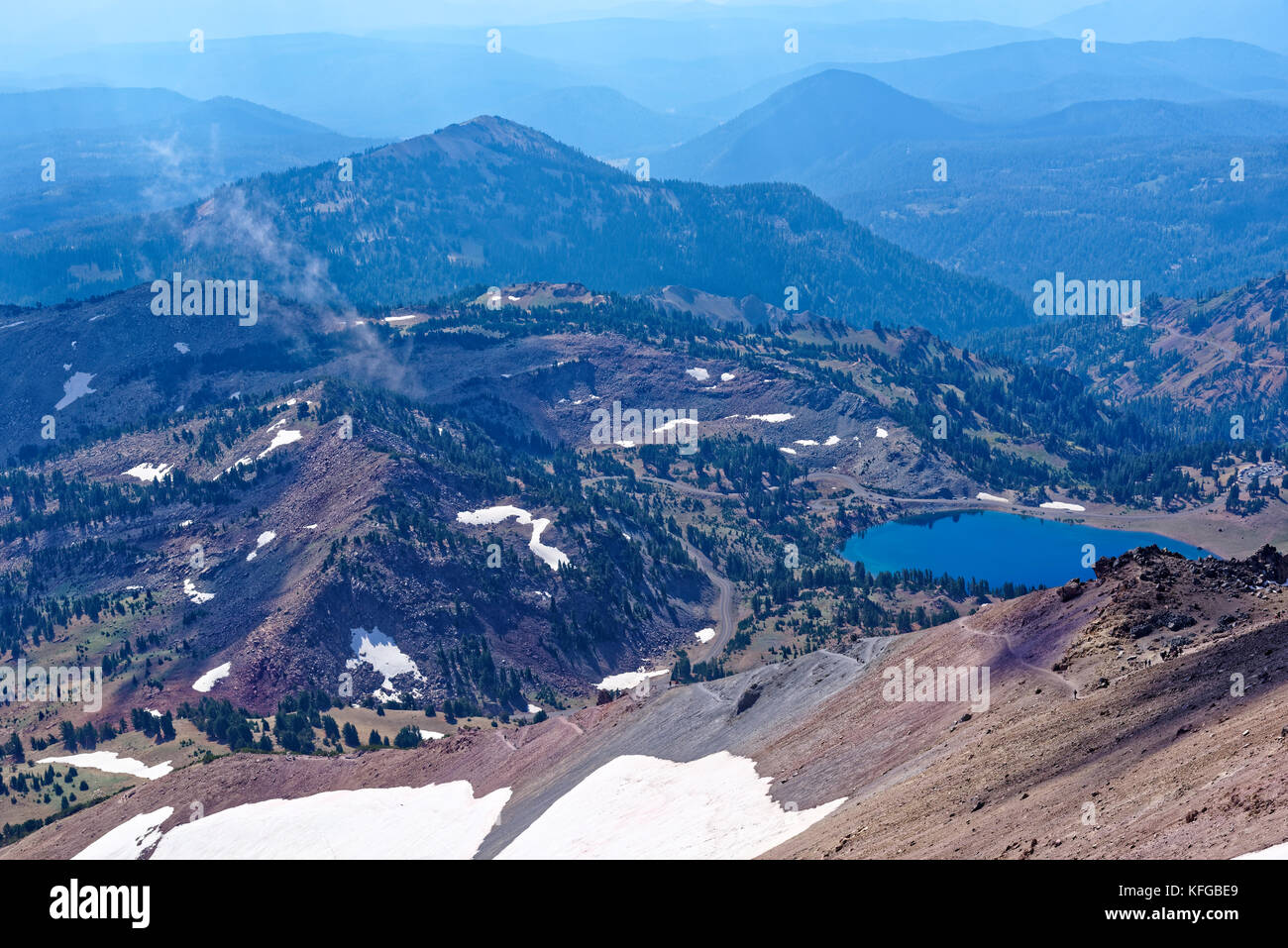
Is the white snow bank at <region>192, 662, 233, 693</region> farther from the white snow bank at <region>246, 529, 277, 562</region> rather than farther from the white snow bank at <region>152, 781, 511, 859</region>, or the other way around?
the white snow bank at <region>152, 781, 511, 859</region>

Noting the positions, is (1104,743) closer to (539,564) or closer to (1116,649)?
(1116,649)

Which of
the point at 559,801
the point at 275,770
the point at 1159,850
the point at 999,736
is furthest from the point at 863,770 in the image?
the point at 275,770

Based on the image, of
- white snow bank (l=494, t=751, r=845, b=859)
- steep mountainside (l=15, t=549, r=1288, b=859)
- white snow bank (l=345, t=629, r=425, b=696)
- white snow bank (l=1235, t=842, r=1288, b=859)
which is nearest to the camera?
white snow bank (l=1235, t=842, r=1288, b=859)

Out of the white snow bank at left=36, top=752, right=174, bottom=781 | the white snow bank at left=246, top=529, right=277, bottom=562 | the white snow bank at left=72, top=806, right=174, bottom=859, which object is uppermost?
the white snow bank at left=246, top=529, right=277, bottom=562

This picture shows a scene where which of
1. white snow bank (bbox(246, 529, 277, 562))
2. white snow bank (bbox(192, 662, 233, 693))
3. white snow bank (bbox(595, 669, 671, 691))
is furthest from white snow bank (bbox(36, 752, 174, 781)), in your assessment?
white snow bank (bbox(595, 669, 671, 691))
